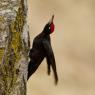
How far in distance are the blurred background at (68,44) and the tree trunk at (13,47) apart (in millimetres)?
6964

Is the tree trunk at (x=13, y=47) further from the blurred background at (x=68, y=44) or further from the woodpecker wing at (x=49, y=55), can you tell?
the blurred background at (x=68, y=44)

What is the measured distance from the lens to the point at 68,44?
52.8 feet

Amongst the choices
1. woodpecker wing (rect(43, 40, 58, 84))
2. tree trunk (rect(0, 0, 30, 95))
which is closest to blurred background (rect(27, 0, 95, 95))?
woodpecker wing (rect(43, 40, 58, 84))

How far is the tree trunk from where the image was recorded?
16.2 feet

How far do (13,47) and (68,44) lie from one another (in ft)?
36.3

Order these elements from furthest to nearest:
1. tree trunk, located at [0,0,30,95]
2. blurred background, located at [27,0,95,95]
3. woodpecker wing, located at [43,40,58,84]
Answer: blurred background, located at [27,0,95,95]
woodpecker wing, located at [43,40,58,84]
tree trunk, located at [0,0,30,95]

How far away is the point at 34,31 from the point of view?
15.6 metres

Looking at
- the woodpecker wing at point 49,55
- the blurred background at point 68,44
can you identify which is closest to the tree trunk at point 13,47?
the woodpecker wing at point 49,55

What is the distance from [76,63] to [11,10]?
10.2 meters

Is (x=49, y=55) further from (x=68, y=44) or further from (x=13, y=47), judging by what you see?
(x=68, y=44)

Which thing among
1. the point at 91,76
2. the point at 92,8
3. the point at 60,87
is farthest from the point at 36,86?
the point at 92,8

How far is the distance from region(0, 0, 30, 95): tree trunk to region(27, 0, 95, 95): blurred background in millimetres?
6964

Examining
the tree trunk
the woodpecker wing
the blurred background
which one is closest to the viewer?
the tree trunk

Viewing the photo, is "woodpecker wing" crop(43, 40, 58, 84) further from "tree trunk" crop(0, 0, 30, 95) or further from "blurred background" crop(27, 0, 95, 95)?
"blurred background" crop(27, 0, 95, 95)
